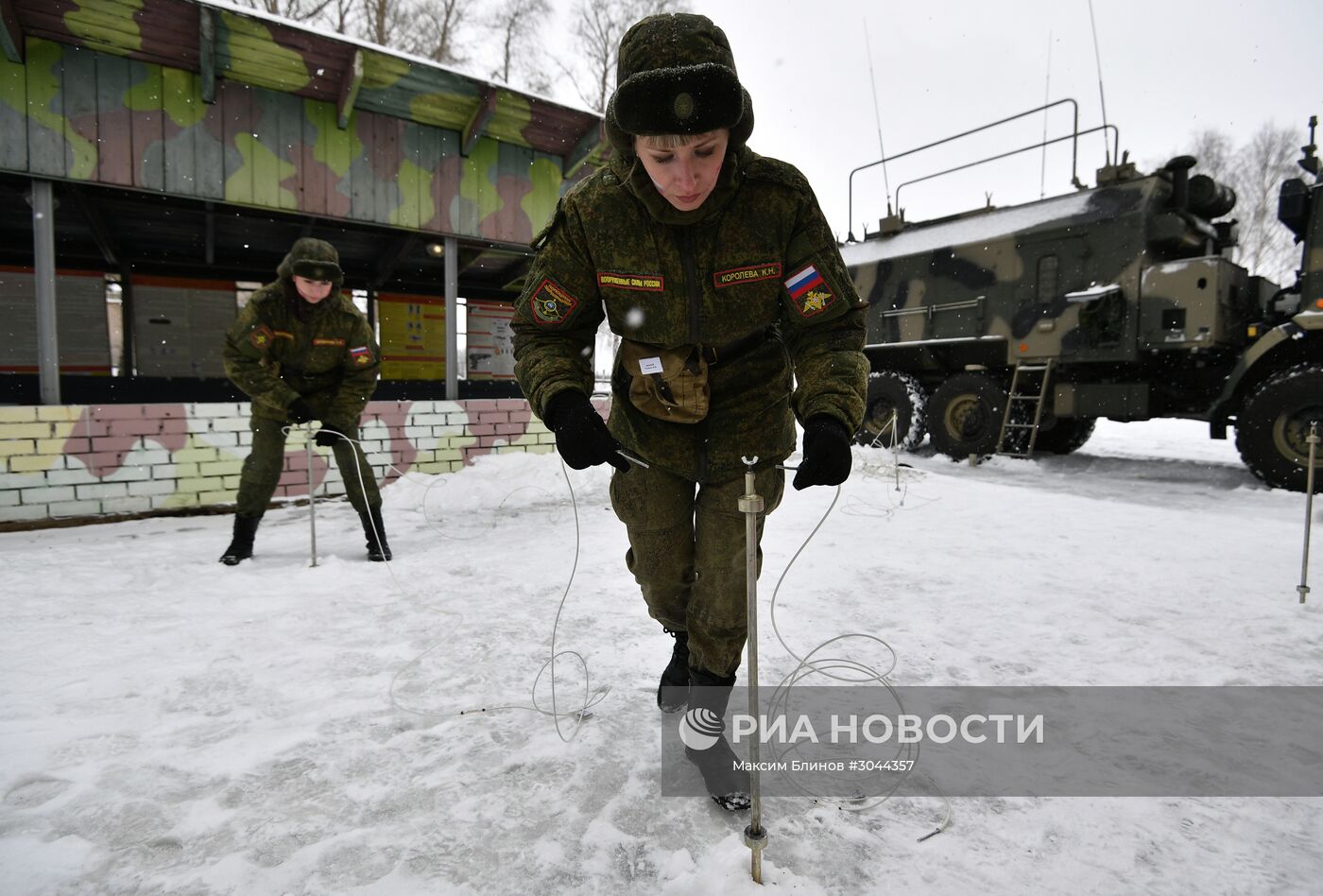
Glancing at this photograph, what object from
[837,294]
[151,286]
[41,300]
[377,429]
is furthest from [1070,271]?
[151,286]

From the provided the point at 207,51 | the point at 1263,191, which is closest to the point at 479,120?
the point at 207,51

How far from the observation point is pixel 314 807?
5.17 feet

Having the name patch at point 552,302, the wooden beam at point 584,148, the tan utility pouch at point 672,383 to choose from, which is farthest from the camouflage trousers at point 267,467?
the wooden beam at point 584,148

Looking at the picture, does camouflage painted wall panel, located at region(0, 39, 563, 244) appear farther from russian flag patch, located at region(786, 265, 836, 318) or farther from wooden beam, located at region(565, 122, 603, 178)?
russian flag patch, located at region(786, 265, 836, 318)

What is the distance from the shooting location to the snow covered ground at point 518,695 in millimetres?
1382

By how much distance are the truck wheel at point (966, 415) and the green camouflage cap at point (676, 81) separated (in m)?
7.79

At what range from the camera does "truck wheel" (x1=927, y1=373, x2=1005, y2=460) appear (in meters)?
8.07

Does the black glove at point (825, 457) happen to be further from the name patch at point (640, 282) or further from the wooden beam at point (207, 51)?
the wooden beam at point (207, 51)

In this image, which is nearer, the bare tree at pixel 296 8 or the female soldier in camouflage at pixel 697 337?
the female soldier in camouflage at pixel 697 337

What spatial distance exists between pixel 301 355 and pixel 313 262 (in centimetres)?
60

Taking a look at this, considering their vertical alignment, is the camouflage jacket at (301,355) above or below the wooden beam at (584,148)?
below

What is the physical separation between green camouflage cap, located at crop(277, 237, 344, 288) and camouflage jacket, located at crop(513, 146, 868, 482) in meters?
2.57

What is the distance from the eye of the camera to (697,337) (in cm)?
162

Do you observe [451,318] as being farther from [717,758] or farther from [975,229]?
[975,229]
